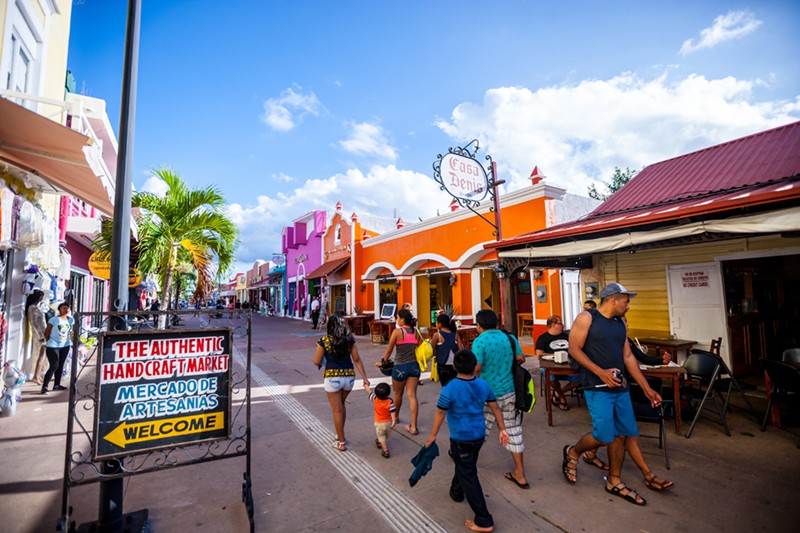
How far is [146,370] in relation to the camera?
2646 mm

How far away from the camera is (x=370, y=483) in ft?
11.4

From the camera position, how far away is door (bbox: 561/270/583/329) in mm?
9596

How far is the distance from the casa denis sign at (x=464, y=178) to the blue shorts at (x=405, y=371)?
513 centimetres

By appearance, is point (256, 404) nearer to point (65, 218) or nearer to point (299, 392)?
point (299, 392)

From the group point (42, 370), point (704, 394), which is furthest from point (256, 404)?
point (704, 394)

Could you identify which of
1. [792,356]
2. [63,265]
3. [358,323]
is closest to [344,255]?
[358,323]

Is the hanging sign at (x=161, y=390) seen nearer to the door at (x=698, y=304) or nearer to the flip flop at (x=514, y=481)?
the flip flop at (x=514, y=481)

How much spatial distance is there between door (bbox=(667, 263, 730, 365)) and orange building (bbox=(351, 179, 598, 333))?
7.44ft

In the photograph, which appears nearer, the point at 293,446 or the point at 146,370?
the point at 146,370

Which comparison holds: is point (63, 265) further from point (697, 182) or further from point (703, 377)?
point (697, 182)

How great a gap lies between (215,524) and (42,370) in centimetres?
686

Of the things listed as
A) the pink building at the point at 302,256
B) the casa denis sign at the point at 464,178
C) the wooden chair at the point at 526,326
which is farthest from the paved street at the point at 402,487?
the pink building at the point at 302,256

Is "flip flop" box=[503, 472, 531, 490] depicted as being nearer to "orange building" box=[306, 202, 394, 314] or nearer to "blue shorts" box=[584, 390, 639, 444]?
"blue shorts" box=[584, 390, 639, 444]

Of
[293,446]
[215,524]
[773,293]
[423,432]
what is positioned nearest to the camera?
[215,524]
